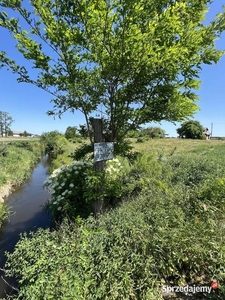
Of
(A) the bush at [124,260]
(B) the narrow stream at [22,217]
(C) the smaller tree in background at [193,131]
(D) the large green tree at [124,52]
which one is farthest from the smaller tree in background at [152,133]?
(C) the smaller tree in background at [193,131]

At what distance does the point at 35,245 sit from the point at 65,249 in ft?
1.79

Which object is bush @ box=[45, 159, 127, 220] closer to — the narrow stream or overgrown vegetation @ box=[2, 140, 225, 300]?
the narrow stream

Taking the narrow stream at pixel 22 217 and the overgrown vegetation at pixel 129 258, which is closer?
the overgrown vegetation at pixel 129 258

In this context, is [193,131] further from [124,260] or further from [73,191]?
[124,260]

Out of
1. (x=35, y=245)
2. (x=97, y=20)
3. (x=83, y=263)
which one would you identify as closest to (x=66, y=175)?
(x=35, y=245)

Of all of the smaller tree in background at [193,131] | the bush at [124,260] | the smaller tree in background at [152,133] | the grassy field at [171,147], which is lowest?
the bush at [124,260]

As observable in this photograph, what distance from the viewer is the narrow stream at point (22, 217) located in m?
5.11

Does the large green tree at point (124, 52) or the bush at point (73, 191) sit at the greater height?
the large green tree at point (124, 52)

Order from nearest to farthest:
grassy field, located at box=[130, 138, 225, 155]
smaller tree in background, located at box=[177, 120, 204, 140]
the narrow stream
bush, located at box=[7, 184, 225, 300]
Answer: bush, located at box=[7, 184, 225, 300]
the narrow stream
grassy field, located at box=[130, 138, 225, 155]
smaller tree in background, located at box=[177, 120, 204, 140]

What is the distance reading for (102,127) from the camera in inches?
148

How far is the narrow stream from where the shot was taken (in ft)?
16.8

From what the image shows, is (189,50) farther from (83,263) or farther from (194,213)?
(83,263)

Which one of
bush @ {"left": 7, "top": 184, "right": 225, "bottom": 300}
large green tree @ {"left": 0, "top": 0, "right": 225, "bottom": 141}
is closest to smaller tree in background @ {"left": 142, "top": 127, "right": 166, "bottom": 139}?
large green tree @ {"left": 0, "top": 0, "right": 225, "bottom": 141}

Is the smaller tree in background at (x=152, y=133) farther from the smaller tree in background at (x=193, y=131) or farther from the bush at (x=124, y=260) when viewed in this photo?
the smaller tree in background at (x=193, y=131)
